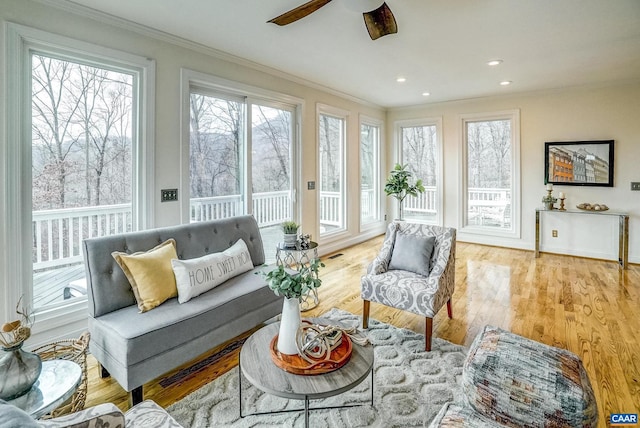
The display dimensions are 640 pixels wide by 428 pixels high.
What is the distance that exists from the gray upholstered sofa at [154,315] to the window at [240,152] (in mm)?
1079

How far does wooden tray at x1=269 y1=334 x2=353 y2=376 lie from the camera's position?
151 centimetres

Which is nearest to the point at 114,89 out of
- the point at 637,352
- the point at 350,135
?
the point at 350,135

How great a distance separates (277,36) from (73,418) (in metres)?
3.13

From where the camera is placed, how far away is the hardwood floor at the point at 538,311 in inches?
82.3

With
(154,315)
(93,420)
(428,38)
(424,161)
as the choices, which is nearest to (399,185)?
(424,161)

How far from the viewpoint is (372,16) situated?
88.0 inches

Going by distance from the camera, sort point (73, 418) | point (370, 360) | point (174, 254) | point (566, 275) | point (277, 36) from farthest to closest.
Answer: point (566, 275) → point (277, 36) → point (174, 254) → point (370, 360) → point (73, 418)

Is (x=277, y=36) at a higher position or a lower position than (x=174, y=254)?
higher

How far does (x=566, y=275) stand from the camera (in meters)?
4.30

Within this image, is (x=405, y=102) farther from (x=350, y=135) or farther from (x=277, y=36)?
(x=277, y=36)

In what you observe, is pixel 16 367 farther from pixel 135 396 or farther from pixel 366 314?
pixel 366 314

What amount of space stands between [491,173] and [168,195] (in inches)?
209

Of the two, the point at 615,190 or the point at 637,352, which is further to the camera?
the point at 615,190

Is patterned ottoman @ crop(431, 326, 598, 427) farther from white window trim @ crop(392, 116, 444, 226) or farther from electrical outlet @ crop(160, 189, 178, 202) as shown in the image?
white window trim @ crop(392, 116, 444, 226)
